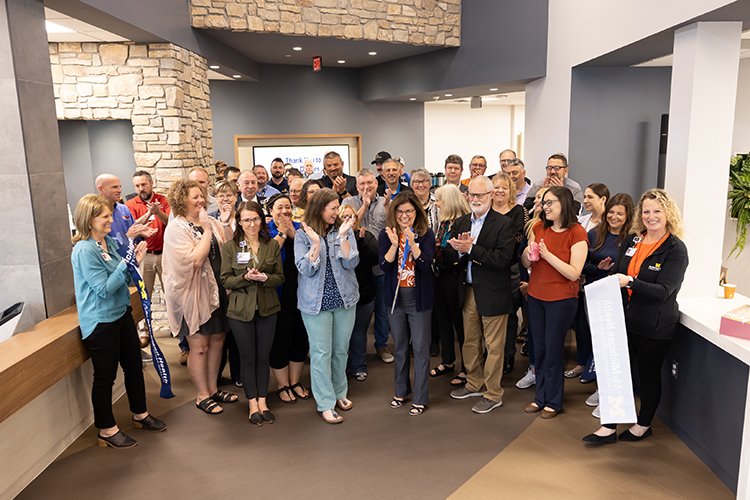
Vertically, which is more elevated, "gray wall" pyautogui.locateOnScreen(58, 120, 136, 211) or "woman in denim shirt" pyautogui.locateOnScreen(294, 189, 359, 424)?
"gray wall" pyautogui.locateOnScreen(58, 120, 136, 211)

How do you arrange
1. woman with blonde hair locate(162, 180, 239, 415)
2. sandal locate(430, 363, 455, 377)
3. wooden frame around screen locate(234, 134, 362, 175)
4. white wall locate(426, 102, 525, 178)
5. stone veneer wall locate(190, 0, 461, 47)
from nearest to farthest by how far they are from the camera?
1. woman with blonde hair locate(162, 180, 239, 415)
2. sandal locate(430, 363, 455, 377)
3. stone veneer wall locate(190, 0, 461, 47)
4. wooden frame around screen locate(234, 134, 362, 175)
5. white wall locate(426, 102, 525, 178)

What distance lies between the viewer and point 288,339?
4117 millimetres

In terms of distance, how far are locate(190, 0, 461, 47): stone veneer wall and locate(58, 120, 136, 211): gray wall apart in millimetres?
1817

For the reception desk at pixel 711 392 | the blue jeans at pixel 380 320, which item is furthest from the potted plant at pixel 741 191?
the blue jeans at pixel 380 320

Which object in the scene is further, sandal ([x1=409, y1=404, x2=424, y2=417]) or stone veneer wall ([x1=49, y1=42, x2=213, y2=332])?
stone veneer wall ([x1=49, y1=42, x2=213, y2=332])

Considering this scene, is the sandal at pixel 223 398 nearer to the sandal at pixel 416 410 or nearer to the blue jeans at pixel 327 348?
the blue jeans at pixel 327 348

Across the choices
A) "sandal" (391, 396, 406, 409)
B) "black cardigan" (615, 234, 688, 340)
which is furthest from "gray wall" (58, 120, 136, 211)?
"black cardigan" (615, 234, 688, 340)

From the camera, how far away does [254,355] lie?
12.4ft

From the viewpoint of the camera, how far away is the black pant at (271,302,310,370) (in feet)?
13.2

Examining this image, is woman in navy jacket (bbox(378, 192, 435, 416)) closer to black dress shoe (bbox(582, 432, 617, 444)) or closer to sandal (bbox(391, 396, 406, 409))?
sandal (bbox(391, 396, 406, 409))

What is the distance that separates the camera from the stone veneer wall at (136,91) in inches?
226

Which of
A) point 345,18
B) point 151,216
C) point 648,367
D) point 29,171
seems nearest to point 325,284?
point 29,171

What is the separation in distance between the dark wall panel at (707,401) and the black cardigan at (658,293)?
8.9 inches

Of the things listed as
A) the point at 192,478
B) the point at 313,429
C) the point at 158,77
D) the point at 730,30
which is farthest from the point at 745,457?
the point at 158,77
